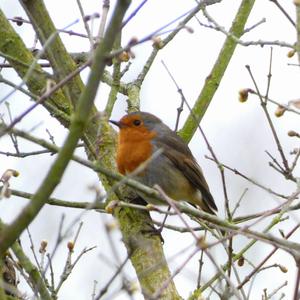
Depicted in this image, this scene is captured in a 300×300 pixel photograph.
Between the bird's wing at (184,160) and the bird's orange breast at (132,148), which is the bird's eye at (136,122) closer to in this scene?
the bird's orange breast at (132,148)

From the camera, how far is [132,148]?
536 centimetres

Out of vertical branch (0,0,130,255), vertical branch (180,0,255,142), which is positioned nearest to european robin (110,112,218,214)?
vertical branch (180,0,255,142)

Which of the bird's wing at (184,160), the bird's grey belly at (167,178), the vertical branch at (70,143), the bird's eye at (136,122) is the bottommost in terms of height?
the vertical branch at (70,143)

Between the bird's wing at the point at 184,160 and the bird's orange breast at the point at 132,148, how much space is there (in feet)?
0.34

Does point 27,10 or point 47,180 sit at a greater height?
point 27,10

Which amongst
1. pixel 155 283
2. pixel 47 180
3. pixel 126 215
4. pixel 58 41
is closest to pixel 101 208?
pixel 126 215

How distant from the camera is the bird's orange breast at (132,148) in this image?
516 centimetres

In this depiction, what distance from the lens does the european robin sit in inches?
215

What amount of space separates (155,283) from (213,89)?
1.76m

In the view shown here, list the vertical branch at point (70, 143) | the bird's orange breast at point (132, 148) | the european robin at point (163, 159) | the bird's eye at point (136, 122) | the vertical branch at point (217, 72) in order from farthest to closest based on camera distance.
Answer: the bird's eye at point (136, 122)
the european robin at point (163, 159)
the vertical branch at point (217, 72)
the bird's orange breast at point (132, 148)
the vertical branch at point (70, 143)

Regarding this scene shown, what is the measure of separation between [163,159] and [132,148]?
41cm

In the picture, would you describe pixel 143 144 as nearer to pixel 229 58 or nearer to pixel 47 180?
pixel 229 58

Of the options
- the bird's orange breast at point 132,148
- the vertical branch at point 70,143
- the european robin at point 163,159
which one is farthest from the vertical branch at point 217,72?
the vertical branch at point 70,143

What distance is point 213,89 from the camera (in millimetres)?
5355
